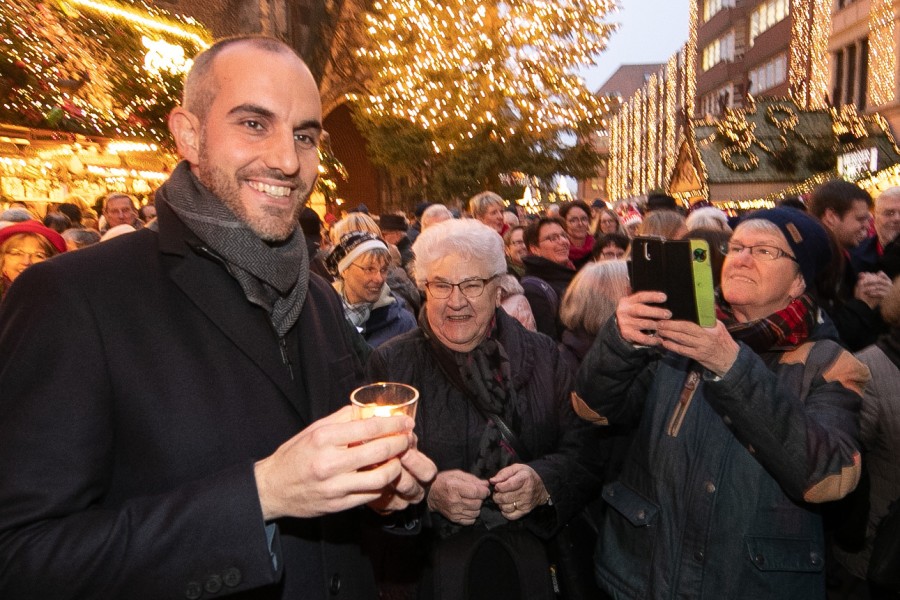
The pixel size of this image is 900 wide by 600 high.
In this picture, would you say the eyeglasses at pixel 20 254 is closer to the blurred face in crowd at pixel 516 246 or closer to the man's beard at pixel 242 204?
the man's beard at pixel 242 204

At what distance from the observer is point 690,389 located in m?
2.39

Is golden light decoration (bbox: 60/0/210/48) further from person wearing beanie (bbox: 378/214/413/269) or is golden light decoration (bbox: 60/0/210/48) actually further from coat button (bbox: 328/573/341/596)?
coat button (bbox: 328/573/341/596)

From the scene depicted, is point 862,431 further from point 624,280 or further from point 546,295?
point 546,295

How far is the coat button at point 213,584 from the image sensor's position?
4.24 feet

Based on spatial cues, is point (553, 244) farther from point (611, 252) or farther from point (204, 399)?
point (204, 399)

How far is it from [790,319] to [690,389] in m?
0.44

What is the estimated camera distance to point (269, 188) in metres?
1.65

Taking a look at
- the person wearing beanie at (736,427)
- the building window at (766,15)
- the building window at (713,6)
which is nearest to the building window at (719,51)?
the building window at (713,6)

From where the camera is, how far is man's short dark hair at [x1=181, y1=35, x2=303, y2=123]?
160 centimetres

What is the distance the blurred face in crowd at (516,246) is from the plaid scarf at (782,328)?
4.62m

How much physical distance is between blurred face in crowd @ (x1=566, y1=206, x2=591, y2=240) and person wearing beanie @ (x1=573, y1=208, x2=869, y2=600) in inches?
197

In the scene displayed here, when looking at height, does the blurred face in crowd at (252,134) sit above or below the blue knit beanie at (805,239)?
above

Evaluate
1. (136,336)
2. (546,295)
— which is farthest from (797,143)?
(136,336)

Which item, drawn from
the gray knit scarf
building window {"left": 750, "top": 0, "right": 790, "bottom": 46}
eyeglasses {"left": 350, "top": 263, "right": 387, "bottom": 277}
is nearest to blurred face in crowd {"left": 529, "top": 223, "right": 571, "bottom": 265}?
eyeglasses {"left": 350, "top": 263, "right": 387, "bottom": 277}
